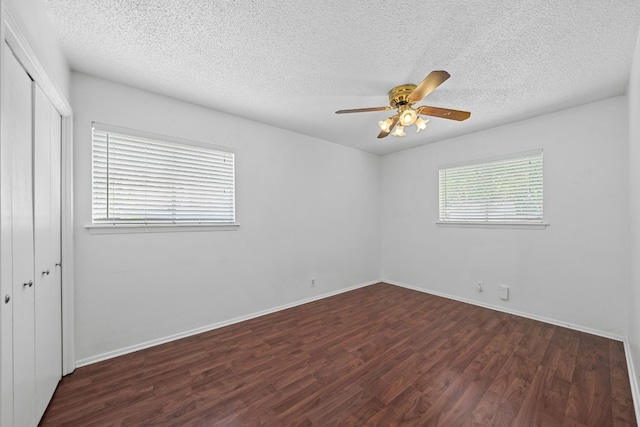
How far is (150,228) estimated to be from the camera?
254cm

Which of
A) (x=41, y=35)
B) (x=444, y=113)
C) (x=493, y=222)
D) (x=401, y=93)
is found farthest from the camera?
(x=493, y=222)

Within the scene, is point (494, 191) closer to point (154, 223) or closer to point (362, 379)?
point (362, 379)

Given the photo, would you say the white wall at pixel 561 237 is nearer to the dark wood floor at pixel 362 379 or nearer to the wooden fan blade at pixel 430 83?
the dark wood floor at pixel 362 379

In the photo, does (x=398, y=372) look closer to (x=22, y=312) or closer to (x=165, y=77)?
(x=22, y=312)

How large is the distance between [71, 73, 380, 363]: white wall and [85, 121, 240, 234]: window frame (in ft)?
0.16

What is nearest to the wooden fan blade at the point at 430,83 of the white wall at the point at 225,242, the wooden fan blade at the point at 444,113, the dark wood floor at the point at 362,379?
the wooden fan blade at the point at 444,113

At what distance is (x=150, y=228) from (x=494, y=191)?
419cm

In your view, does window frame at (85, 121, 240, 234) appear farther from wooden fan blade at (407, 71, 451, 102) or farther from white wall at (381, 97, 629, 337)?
white wall at (381, 97, 629, 337)

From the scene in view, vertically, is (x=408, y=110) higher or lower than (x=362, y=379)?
higher

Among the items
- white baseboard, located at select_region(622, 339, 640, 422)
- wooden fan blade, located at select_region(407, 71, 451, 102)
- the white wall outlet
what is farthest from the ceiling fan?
the white wall outlet

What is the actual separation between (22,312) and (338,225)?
11.6 ft

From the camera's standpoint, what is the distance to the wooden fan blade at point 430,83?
166cm

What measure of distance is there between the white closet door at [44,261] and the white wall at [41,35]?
0.19 meters

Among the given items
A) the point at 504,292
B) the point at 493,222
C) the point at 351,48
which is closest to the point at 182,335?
the point at 351,48
